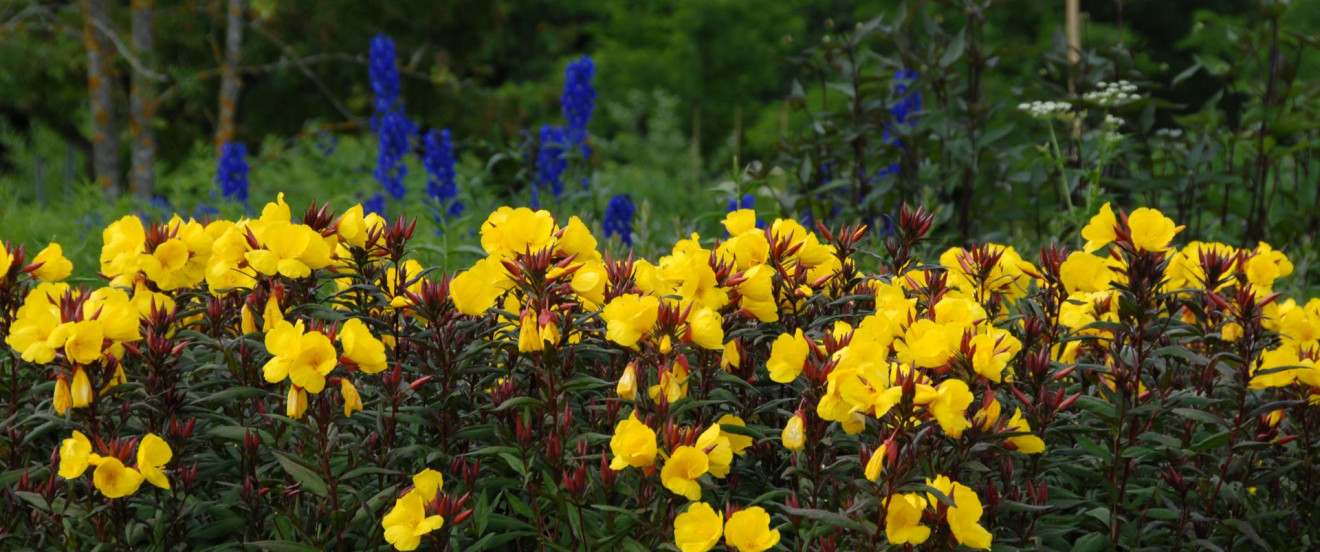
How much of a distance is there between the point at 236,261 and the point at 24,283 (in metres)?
0.65

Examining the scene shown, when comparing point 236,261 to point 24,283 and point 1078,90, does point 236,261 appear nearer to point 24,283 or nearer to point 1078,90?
point 24,283

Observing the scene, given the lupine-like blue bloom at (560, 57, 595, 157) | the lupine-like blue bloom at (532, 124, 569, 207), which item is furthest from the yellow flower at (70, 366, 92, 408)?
the lupine-like blue bloom at (560, 57, 595, 157)

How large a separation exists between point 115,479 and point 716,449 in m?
0.97

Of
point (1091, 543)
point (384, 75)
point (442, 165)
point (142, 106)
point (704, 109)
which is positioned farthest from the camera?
point (704, 109)

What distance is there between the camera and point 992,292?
244 centimetres

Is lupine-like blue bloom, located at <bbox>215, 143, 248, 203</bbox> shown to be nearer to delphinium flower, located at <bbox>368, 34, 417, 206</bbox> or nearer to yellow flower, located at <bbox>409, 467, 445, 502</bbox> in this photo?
delphinium flower, located at <bbox>368, 34, 417, 206</bbox>

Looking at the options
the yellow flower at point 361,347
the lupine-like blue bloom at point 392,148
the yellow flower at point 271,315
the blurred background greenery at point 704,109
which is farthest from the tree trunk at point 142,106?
the yellow flower at point 361,347

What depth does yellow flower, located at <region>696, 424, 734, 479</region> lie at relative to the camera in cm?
181

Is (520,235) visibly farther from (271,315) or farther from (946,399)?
(946,399)

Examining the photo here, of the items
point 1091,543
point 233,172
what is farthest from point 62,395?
point 233,172

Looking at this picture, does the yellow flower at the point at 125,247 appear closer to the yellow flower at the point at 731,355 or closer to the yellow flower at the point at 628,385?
the yellow flower at the point at 628,385

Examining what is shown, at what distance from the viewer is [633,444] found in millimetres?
1804

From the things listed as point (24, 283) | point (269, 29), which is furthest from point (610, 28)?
point (24, 283)

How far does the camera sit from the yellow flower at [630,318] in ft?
6.15
